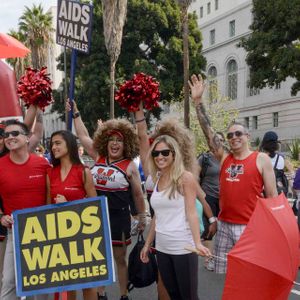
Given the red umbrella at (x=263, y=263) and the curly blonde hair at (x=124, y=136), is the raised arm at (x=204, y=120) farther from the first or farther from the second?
the red umbrella at (x=263, y=263)

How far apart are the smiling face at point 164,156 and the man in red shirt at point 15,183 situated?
105 cm

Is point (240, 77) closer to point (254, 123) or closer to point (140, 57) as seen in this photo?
point (254, 123)

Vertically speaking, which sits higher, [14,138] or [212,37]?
[212,37]

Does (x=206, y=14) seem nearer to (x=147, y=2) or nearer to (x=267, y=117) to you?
(x=267, y=117)

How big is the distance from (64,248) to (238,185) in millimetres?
1587

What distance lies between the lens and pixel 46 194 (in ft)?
13.6

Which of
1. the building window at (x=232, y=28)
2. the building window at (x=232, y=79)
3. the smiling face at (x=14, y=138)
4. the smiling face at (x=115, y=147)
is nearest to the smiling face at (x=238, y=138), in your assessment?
the smiling face at (x=115, y=147)

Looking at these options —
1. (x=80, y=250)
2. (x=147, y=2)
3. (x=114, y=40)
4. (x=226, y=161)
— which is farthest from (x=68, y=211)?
(x=147, y=2)

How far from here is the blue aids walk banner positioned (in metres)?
3.75

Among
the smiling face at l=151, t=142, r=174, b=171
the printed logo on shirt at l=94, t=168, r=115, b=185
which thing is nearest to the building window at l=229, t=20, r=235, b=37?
the printed logo on shirt at l=94, t=168, r=115, b=185

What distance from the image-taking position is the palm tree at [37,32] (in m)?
34.8

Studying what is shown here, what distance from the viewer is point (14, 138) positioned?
3996 mm

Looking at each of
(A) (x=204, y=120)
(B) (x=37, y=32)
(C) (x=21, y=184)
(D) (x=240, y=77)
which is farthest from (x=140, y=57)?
(C) (x=21, y=184)

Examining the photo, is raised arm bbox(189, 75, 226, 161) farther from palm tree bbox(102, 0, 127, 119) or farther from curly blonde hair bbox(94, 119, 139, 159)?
palm tree bbox(102, 0, 127, 119)
